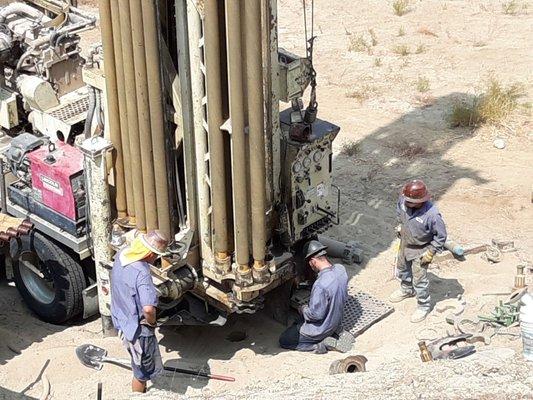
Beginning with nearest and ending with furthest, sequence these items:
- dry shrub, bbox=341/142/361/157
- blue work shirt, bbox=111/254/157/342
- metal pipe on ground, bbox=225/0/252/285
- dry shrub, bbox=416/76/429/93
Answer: metal pipe on ground, bbox=225/0/252/285, blue work shirt, bbox=111/254/157/342, dry shrub, bbox=341/142/361/157, dry shrub, bbox=416/76/429/93

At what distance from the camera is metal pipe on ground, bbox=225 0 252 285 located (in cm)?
820

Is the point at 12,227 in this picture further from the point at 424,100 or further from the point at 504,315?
the point at 424,100

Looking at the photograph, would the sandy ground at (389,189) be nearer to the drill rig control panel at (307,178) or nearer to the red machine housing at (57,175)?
the drill rig control panel at (307,178)

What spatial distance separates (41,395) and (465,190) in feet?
18.8

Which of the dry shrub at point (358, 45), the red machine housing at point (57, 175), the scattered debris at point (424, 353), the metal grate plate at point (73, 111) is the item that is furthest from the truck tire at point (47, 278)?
the dry shrub at point (358, 45)

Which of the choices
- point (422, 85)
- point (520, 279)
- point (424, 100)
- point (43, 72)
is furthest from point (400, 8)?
point (520, 279)

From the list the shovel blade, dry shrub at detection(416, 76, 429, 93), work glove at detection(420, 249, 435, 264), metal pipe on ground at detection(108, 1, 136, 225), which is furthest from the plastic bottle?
dry shrub at detection(416, 76, 429, 93)

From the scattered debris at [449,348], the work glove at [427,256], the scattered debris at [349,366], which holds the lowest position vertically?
the scattered debris at [349,366]

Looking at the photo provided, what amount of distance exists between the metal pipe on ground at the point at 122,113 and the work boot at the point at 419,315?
2.76 meters

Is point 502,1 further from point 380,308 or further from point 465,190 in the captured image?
point 380,308

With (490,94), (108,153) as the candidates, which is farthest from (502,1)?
(108,153)

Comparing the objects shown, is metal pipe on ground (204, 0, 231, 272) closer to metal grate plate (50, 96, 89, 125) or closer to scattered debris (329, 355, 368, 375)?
scattered debris (329, 355, 368, 375)

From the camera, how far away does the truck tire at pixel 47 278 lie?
1024 centimetres

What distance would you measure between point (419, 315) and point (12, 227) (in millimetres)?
3830
